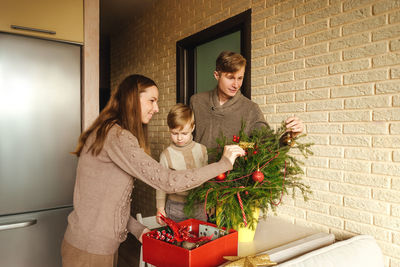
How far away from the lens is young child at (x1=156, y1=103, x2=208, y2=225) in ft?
6.15

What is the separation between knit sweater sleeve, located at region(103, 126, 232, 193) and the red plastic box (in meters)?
0.22

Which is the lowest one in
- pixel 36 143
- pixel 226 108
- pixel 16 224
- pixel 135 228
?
pixel 16 224

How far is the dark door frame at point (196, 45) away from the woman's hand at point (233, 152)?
1022 mm

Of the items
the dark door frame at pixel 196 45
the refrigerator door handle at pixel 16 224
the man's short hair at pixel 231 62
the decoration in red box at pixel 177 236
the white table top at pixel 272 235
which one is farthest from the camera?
the dark door frame at pixel 196 45

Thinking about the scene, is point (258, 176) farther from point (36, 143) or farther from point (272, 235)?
→ point (36, 143)

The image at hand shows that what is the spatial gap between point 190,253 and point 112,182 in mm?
480

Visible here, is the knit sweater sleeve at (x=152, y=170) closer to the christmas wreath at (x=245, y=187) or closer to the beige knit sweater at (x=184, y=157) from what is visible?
the christmas wreath at (x=245, y=187)

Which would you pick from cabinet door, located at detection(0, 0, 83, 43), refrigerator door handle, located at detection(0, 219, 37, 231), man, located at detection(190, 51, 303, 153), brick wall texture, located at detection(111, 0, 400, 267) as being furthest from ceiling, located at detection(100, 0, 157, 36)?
refrigerator door handle, located at detection(0, 219, 37, 231)

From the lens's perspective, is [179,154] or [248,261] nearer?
[248,261]

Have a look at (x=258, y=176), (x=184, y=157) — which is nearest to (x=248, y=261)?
(x=258, y=176)

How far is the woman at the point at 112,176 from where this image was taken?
47.4 inches

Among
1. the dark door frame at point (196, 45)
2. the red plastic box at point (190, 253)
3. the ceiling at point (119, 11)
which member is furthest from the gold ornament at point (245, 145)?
the ceiling at point (119, 11)

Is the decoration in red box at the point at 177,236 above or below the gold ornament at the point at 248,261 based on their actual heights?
above

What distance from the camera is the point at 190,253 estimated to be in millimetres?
983
